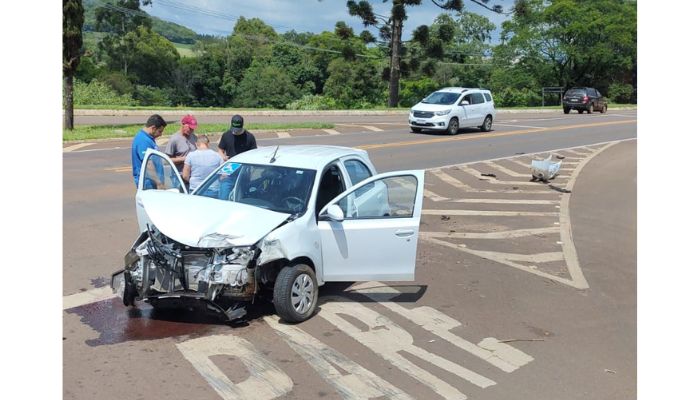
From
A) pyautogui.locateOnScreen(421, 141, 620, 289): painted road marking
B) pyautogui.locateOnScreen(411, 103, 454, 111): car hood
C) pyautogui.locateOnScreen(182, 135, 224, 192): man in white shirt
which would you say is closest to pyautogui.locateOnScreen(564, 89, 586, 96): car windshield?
pyautogui.locateOnScreen(411, 103, 454, 111): car hood

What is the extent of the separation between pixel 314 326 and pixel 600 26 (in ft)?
209

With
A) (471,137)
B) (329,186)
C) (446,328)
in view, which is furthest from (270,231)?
(471,137)

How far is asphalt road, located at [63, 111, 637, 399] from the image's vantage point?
17.0 ft

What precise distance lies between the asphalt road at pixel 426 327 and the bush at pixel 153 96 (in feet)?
168

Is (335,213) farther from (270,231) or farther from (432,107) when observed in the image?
(432,107)

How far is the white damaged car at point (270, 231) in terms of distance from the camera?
592cm

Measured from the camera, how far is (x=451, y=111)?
2556cm

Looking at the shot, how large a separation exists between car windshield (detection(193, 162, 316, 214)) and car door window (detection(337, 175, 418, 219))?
46 centimetres

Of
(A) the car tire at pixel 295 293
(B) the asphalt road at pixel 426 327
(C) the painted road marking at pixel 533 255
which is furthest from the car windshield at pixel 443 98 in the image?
(A) the car tire at pixel 295 293

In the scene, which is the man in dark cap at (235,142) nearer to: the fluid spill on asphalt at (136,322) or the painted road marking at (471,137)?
the fluid spill on asphalt at (136,322)

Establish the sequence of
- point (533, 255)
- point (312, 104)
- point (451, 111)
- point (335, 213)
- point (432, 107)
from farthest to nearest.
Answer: point (312, 104), point (432, 107), point (451, 111), point (533, 255), point (335, 213)

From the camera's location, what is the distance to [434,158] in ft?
62.7

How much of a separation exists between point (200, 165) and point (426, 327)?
3679 mm

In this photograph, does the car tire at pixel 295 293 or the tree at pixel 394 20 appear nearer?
the car tire at pixel 295 293
